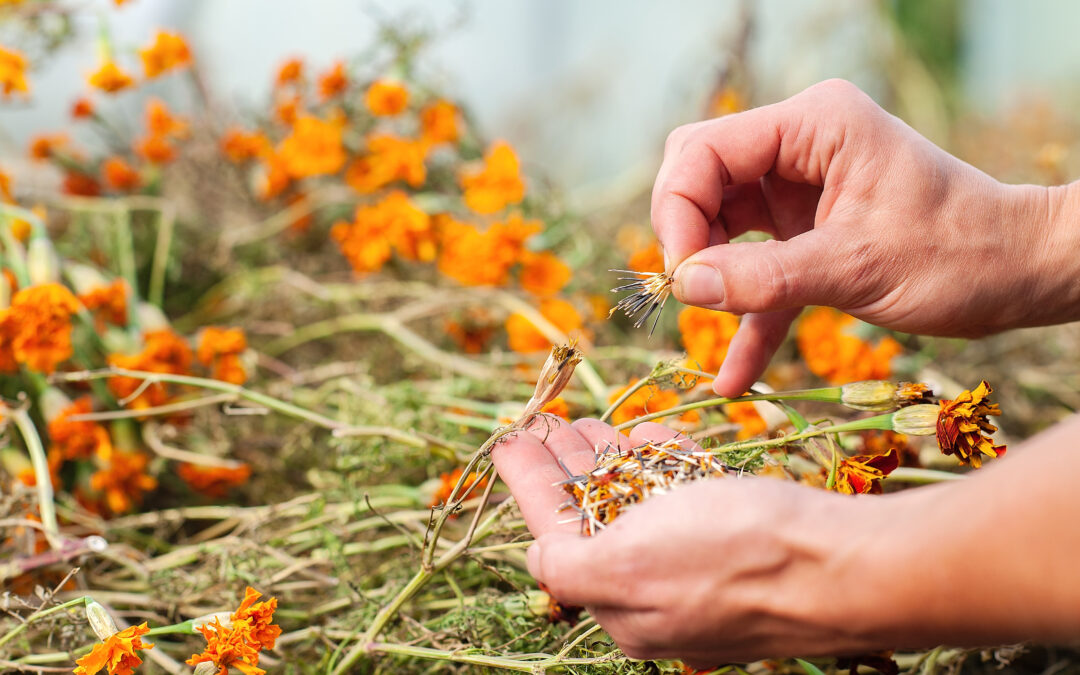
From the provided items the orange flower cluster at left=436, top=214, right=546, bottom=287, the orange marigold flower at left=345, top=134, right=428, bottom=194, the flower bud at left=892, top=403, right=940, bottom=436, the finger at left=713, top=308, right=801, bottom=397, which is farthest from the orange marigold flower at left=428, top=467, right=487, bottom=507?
the orange marigold flower at left=345, top=134, right=428, bottom=194

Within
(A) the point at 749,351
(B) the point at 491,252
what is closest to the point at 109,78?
(B) the point at 491,252

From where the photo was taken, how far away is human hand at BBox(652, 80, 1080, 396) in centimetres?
69

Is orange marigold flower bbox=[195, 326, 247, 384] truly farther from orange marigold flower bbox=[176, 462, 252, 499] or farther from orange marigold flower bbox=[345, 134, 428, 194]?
orange marigold flower bbox=[345, 134, 428, 194]

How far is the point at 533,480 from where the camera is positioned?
0.58 m

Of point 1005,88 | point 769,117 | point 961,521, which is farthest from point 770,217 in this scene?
point 1005,88

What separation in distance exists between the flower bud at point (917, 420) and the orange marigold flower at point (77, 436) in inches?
36.0

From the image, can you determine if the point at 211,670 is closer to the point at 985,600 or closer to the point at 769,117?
the point at 985,600

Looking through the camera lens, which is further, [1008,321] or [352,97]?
[352,97]

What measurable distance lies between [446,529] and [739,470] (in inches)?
14.5

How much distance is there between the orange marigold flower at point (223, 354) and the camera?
106 cm

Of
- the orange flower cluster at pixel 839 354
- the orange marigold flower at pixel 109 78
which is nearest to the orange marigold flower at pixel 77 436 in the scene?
the orange marigold flower at pixel 109 78

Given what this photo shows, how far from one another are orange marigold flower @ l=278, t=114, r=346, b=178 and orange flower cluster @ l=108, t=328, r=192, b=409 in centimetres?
54

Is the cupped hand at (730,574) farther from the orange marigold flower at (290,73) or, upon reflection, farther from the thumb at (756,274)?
the orange marigold flower at (290,73)

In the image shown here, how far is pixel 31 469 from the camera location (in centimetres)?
92
